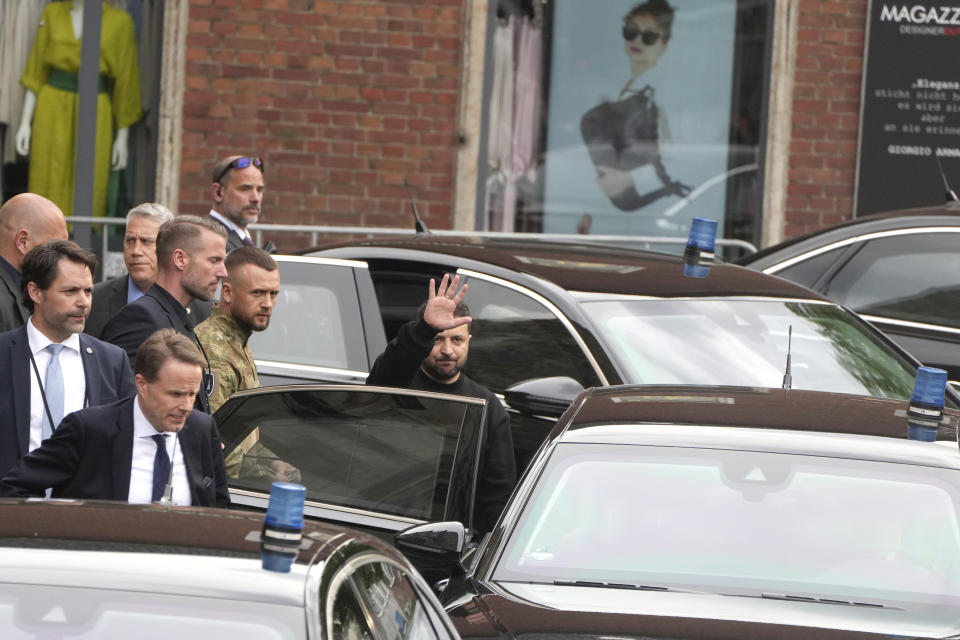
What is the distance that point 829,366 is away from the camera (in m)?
6.70

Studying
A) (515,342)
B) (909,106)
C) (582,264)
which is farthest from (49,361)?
(909,106)

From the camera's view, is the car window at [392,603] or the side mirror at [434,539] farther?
the side mirror at [434,539]

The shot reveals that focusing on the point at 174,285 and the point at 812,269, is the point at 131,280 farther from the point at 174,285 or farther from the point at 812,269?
the point at 812,269

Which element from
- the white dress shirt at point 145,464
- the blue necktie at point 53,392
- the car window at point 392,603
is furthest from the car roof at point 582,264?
the car window at point 392,603

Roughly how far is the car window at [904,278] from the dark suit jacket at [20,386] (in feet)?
13.9

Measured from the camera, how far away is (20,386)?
17.5ft

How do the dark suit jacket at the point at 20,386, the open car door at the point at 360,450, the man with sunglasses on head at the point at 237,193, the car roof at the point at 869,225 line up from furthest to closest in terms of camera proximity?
1. the car roof at the point at 869,225
2. the man with sunglasses on head at the point at 237,193
3. the open car door at the point at 360,450
4. the dark suit jacket at the point at 20,386

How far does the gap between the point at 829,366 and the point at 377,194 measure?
589 cm

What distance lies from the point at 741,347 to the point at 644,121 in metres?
6.27

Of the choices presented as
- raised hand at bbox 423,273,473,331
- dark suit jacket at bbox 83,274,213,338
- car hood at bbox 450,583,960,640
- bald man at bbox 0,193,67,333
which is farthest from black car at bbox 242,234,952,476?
car hood at bbox 450,583,960,640

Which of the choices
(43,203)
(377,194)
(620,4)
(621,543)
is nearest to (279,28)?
(377,194)

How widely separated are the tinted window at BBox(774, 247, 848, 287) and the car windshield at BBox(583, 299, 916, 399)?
1.54 metres

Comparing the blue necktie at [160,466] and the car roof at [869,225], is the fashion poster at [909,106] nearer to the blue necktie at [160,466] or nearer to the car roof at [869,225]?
the car roof at [869,225]

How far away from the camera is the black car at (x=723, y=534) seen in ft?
13.9
